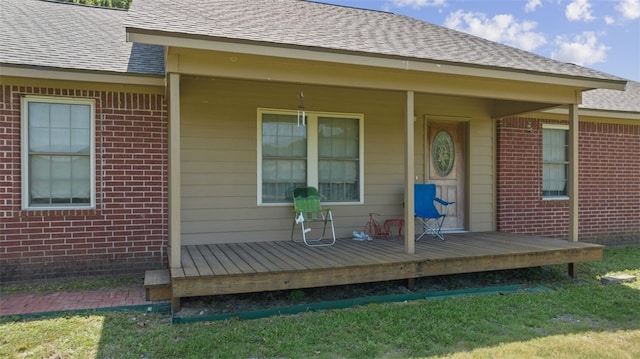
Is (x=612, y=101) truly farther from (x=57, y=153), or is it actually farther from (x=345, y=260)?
(x=57, y=153)

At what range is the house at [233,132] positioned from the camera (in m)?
4.24

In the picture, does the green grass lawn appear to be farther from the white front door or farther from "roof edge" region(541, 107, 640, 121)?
"roof edge" region(541, 107, 640, 121)

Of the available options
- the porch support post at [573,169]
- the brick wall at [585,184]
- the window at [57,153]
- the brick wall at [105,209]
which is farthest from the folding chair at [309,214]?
the porch support post at [573,169]

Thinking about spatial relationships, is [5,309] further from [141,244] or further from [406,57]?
[406,57]

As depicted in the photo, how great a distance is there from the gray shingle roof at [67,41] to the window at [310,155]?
1665 mm

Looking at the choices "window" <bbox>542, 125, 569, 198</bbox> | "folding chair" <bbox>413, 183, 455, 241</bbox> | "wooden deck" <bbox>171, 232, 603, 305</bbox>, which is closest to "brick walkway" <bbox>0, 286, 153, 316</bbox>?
"wooden deck" <bbox>171, 232, 603, 305</bbox>

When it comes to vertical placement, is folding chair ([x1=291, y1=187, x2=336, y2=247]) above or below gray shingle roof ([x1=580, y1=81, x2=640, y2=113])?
below

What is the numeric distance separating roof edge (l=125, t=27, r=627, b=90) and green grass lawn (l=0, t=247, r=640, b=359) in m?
2.50

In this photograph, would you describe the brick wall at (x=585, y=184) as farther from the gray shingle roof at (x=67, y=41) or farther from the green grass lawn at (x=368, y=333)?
the gray shingle roof at (x=67, y=41)

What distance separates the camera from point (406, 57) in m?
4.50

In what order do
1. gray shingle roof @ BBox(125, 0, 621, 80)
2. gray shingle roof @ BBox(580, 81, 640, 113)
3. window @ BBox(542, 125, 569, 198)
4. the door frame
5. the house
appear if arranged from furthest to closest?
gray shingle roof @ BBox(580, 81, 640, 113)
window @ BBox(542, 125, 569, 198)
the door frame
the house
gray shingle roof @ BBox(125, 0, 621, 80)

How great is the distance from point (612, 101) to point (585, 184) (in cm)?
189

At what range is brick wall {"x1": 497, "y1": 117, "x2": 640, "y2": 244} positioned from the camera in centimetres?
717

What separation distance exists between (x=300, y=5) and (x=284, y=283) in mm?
4825
